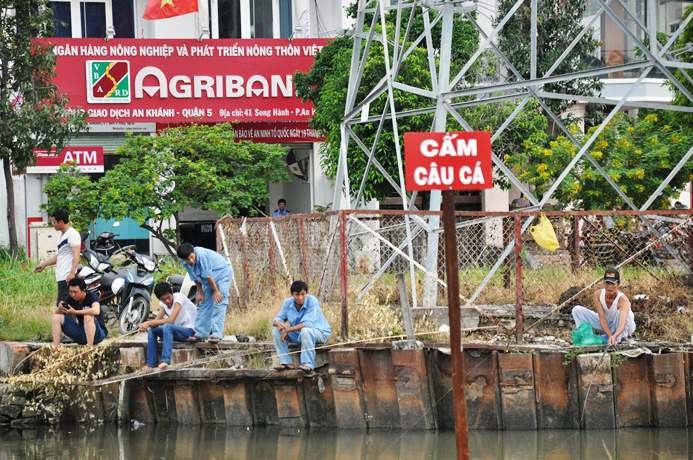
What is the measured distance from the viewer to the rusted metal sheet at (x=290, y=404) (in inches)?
593

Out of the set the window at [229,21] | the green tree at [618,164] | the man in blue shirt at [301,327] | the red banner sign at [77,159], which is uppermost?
the window at [229,21]

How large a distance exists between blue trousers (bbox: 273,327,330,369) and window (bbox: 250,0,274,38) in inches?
688

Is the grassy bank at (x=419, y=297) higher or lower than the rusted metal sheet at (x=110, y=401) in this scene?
higher

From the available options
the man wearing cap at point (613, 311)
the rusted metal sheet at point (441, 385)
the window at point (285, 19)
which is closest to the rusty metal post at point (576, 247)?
the man wearing cap at point (613, 311)

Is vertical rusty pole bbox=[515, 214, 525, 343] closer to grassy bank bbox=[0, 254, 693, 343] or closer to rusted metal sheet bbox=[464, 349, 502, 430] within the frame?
rusted metal sheet bbox=[464, 349, 502, 430]

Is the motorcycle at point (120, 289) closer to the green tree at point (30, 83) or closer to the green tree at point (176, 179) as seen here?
→ the green tree at point (30, 83)

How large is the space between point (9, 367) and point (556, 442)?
A: 6699 millimetres

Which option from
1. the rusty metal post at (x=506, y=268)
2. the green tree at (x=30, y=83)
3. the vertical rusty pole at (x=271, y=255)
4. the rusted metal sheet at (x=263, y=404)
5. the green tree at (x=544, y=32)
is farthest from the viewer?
the green tree at (x=544, y=32)

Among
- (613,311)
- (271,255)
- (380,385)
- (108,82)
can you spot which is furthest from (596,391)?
(108,82)

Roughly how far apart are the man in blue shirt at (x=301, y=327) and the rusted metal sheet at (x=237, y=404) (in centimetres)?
70

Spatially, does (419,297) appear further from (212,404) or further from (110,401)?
(110,401)

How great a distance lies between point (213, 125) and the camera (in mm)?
29250

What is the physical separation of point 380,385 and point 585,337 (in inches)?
92.0

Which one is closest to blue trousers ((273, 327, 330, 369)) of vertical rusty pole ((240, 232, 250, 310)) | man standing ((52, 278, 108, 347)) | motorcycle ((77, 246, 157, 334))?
man standing ((52, 278, 108, 347))
